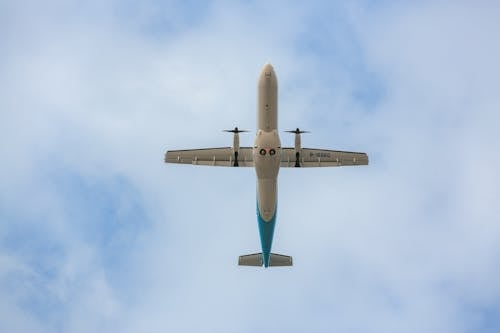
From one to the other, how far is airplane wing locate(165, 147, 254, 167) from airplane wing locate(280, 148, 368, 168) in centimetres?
343

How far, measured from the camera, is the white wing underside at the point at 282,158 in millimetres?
57969

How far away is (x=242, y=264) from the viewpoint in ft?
210

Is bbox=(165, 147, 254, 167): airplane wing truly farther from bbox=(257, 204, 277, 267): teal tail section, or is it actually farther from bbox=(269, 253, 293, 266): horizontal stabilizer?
bbox=(269, 253, 293, 266): horizontal stabilizer

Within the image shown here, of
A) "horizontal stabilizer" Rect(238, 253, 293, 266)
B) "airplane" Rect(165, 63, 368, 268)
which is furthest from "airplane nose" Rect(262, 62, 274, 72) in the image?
"horizontal stabilizer" Rect(238, 253, 293, 266)

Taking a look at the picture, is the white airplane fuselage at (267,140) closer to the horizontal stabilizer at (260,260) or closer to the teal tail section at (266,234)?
the teal tail section at (266,234)

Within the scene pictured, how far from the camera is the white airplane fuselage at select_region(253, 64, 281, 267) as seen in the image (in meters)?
51.0

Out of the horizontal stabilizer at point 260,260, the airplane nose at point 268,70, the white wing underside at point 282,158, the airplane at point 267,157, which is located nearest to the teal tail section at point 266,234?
the airplane at point 267,157

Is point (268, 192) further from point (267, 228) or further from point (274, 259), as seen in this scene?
point (274, 259)

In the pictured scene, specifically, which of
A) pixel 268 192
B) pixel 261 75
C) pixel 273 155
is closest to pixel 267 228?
pixel 268 192

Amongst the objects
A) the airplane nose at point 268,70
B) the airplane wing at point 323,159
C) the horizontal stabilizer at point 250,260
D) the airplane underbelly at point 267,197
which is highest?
the airplane nose at point 268,70

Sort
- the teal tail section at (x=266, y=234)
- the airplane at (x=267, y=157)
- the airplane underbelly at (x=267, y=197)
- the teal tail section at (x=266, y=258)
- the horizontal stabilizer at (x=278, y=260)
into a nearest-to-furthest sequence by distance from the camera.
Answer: the airplane at (x=267, y=157) → the airplane underbelly at (x=267, y=197) → the teal tail section at (x=266, y=234) → the teal tail section at (x=266, y=258) → the horizontal stabilizer at (x=278, y=260)

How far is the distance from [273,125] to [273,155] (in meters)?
2.22

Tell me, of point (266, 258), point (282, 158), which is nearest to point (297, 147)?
point (282, 158)

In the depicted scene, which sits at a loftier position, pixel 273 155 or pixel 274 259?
pixel 273 155
